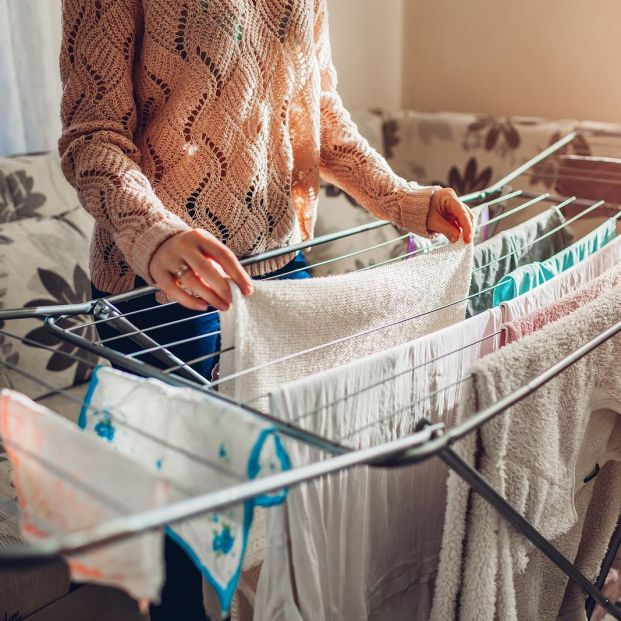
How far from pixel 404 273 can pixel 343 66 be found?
143 centimetres

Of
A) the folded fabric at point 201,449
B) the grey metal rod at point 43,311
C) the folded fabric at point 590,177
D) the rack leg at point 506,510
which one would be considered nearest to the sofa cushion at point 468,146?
the folded fabric at point 590,177

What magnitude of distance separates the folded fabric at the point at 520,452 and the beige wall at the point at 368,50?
1474 millimetres

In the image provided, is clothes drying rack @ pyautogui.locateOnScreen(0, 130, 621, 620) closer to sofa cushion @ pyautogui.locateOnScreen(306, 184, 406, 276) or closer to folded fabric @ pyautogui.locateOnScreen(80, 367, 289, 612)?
folded fabric @ pyautogui.locateOnScreen(80, 367, 289, 612)

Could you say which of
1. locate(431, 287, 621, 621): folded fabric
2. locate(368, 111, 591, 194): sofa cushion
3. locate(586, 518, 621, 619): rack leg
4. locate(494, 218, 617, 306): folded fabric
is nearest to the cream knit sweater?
locate(494, 218, 617, 306): folded fabric

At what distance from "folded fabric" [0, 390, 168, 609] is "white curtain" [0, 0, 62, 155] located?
1179 millimetres

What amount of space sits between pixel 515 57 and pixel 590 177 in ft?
1.70

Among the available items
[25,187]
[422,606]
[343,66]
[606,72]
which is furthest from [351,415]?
[343,66]

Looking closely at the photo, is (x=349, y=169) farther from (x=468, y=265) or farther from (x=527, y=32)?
(x=527, y=32)

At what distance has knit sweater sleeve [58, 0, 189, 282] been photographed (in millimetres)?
752

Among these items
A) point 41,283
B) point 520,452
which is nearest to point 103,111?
point 520,452

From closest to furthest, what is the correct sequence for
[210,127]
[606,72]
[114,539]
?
[114,539]
[210,127]
[606,72]

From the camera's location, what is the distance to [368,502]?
0.78m

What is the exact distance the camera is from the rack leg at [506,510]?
1.97ft

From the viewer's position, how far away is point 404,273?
2.84 feet
